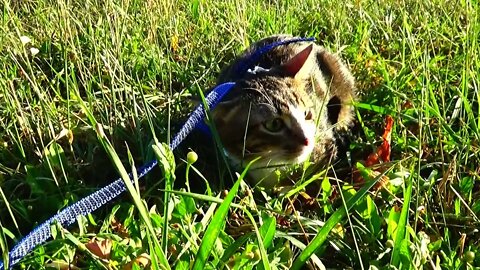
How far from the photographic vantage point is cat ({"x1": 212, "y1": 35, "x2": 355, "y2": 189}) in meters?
2.27

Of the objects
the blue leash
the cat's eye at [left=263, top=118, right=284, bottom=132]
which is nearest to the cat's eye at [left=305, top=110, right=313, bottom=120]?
the cat's eye at [left=263, top=118, right=284, bottom=132]

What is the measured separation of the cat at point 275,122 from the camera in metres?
2.27

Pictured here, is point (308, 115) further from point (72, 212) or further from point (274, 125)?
point (72, 212)

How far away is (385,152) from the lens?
222 cm

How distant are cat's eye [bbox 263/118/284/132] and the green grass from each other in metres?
0.26

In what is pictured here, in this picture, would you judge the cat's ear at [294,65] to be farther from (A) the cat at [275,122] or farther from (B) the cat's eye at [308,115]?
(B) the cat's eye at [308,115]

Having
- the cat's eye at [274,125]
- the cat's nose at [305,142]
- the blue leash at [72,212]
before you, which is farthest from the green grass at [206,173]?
the cat's eye at [274,125]

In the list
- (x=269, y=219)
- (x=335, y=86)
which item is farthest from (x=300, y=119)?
(x=269, y=219)

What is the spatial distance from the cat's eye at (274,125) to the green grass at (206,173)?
262 mm

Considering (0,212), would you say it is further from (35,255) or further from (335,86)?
(335,86)

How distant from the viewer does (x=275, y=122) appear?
2.33 meters

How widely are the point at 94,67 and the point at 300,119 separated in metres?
1.09

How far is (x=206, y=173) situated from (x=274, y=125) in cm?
30

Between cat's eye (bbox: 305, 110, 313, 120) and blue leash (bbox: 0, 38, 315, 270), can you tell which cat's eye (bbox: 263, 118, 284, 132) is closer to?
cat's eye (bbox: 305, 110, 313, 120)
